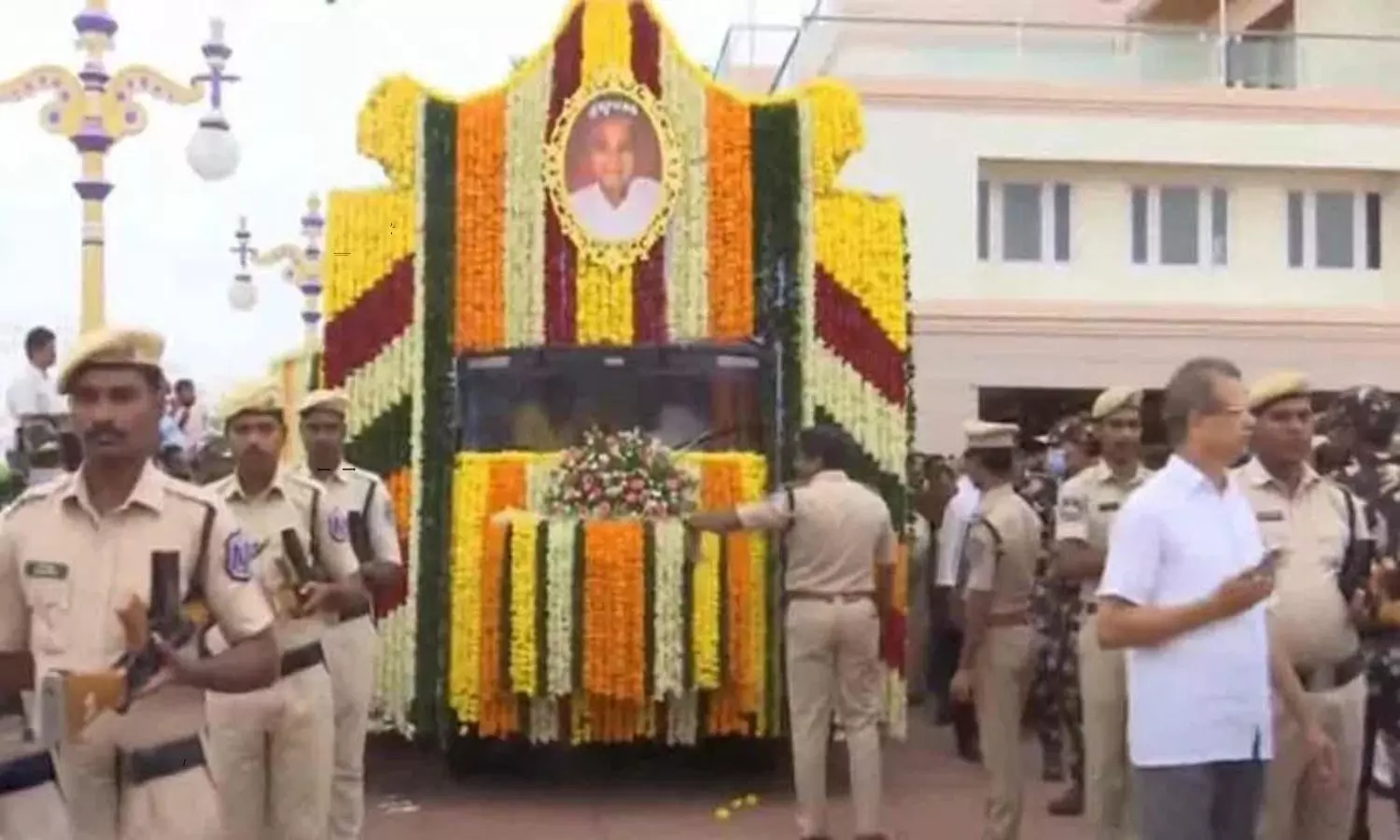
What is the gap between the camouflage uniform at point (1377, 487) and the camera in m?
7.15

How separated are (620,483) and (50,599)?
18.7ft

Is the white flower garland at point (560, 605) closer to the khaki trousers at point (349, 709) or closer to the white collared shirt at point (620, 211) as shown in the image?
the white collared shirt at point (620, 211)

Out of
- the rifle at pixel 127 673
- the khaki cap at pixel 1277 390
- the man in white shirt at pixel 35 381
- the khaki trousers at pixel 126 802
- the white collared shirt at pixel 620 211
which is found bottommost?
the khaki trousers at pixel 126 802

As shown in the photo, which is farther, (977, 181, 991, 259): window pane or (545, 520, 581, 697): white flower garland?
(977, 181, 991, 259): window pane

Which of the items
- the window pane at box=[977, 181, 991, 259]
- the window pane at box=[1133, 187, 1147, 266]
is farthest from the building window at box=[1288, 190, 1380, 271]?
the window pane at box=[977, 181, 991, 259]

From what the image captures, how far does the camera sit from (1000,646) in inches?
318

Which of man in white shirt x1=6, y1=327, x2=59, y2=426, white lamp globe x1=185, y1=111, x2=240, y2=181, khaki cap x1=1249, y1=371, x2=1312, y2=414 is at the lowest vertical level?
khaki cap x1=1249, y1=371, x2=1312, y2=414

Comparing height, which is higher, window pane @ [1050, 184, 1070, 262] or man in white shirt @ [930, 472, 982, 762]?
window pane @ [1050, 184, 1070, 262]

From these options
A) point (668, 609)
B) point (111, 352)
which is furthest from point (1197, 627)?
point (668, 609)

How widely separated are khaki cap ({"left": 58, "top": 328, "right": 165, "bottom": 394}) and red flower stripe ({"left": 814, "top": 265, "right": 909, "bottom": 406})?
6433mm

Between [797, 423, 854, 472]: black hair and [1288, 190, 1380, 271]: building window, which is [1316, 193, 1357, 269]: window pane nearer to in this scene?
[1288, 190, 1380, 271]: building window

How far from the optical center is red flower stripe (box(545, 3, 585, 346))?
10609mm

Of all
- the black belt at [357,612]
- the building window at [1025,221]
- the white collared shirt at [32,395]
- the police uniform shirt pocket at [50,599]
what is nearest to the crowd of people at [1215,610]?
the black belt at [357,612]

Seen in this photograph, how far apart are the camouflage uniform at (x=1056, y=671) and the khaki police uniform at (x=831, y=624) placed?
95cm
